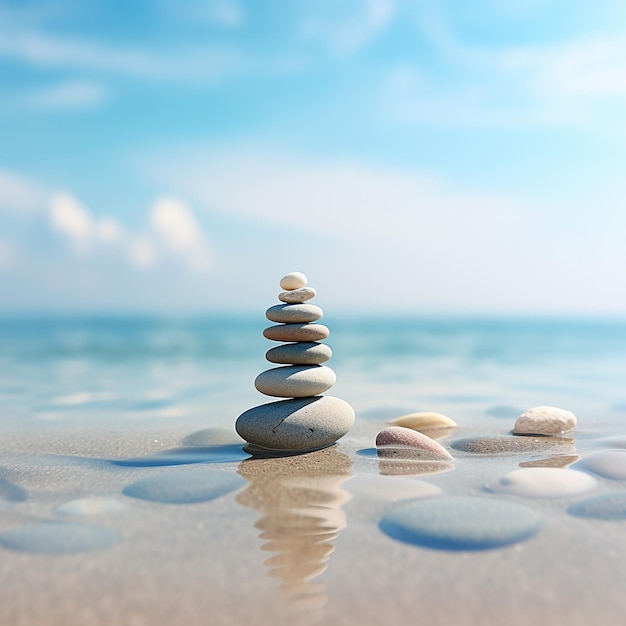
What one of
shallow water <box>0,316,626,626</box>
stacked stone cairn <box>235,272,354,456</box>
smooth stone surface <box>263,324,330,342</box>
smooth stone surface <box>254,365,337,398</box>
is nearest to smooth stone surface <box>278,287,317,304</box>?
stacked stone cairn <box>235,272,354,456</box>

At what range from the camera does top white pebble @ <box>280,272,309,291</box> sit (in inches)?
203

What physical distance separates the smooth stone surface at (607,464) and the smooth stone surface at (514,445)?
1.83 feet

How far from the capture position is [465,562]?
266 cm

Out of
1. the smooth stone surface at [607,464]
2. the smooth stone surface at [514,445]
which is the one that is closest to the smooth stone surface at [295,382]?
the smooth stone surface at [514,445]

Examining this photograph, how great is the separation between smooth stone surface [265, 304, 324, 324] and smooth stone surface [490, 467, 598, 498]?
1.99m

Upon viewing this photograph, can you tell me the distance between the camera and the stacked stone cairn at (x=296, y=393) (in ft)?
15.5

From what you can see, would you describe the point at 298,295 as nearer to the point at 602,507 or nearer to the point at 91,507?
the point at 91,507

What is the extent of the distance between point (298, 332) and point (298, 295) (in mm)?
326

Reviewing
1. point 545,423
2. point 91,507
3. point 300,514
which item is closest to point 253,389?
Result: point 545,423

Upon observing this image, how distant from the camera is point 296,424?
15.5ft

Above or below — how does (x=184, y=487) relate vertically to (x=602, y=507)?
above

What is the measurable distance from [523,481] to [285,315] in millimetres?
2246

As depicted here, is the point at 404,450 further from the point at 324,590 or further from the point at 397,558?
the point at 324,590

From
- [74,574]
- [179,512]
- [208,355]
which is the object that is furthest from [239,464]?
[208,355]
